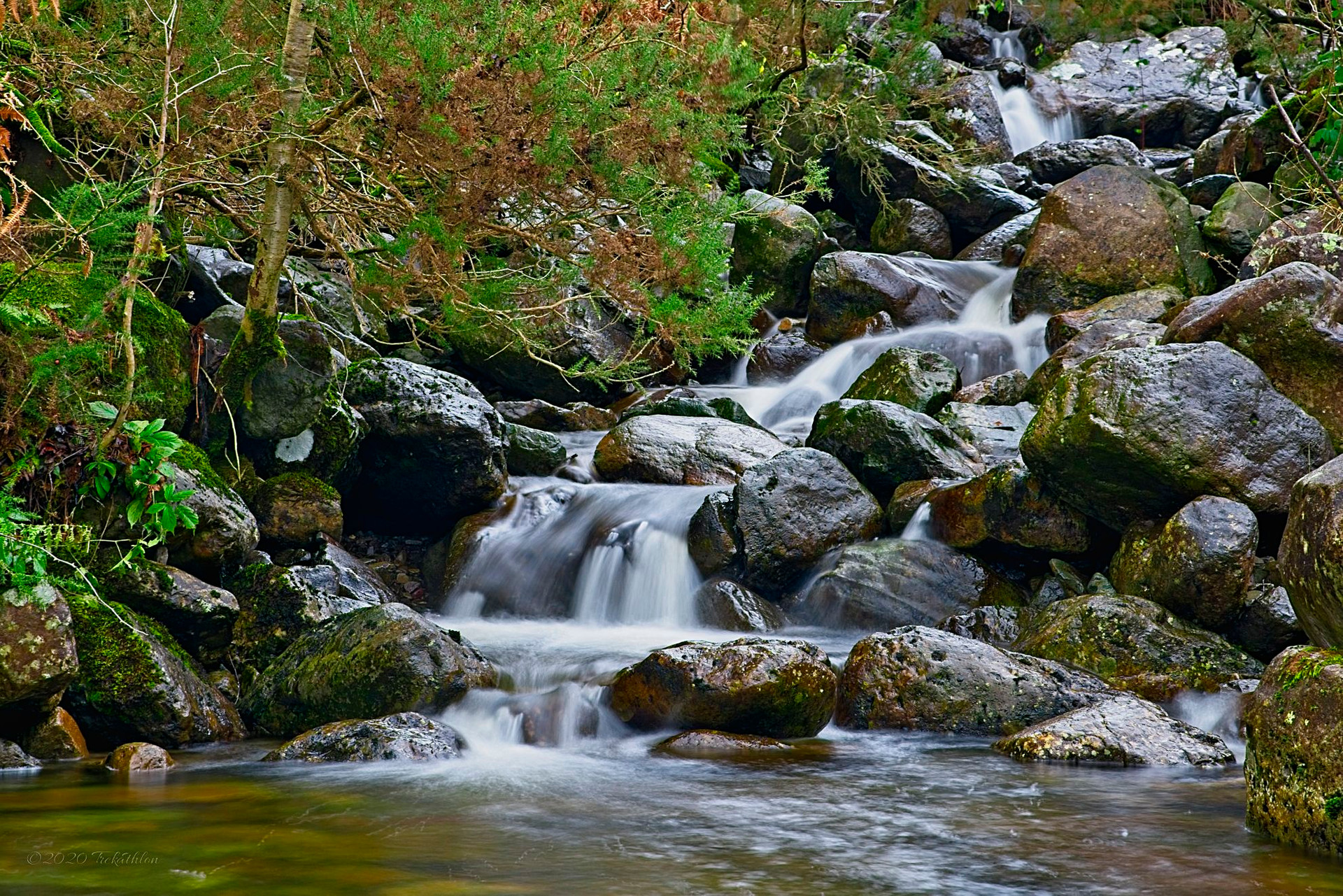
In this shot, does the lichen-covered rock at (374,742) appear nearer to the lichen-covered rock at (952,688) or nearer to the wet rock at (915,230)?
the lichen-covered rock at (952,688)

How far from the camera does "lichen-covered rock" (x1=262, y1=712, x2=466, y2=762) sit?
18.5 ft

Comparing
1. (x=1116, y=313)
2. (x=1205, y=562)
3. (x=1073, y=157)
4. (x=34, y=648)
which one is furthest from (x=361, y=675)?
(x=1073, y=157)

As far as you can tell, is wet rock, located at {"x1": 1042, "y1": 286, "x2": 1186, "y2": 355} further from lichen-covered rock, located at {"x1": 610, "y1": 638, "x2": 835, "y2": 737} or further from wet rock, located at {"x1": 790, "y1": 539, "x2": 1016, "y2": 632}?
lichen-covered rock, located at {"x1": 610, "y1": 638, "x2": 835, "y2": 737}

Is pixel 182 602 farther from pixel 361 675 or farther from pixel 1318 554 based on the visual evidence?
pixel 1318 554

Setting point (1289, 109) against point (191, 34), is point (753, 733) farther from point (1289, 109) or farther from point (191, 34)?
point (1289, 109)

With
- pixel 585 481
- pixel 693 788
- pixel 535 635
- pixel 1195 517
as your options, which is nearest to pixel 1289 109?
pixel 1195 517

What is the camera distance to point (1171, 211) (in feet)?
43.0

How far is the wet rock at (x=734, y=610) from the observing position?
845 centimetres

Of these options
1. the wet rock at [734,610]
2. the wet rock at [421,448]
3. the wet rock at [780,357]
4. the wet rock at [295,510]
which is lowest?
the wet rock at [734,610]

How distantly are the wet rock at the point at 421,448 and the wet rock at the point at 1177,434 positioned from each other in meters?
4.46

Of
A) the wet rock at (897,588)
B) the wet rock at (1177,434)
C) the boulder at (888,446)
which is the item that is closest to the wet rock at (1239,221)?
the boulder at (888,446)

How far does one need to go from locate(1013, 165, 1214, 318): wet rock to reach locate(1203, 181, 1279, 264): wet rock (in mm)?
274

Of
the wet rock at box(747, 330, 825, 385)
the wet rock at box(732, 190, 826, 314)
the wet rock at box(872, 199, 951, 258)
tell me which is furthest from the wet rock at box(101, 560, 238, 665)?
the wet rock at box(872, 199, 951, 258)

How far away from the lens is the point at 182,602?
6539 millimetres
